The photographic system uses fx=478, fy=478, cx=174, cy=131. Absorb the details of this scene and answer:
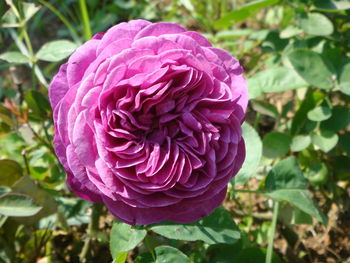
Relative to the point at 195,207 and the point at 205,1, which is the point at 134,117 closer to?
the point at 195,207

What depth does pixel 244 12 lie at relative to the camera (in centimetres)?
135

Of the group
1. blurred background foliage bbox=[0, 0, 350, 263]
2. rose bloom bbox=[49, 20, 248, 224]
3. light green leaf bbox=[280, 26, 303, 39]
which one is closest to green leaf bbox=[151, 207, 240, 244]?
blurred background foliage bbox=[0, 0, 350, 263]

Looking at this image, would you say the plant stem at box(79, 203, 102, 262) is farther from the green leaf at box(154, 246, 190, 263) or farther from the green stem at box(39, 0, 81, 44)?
the green stem at box(39, 0, 81, 44)

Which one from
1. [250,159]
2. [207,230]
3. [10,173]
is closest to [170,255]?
[207,230]

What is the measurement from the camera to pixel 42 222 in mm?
1228

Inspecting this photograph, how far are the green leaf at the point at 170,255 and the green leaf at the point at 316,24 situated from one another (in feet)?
2.28

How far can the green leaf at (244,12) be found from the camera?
1.27 metres

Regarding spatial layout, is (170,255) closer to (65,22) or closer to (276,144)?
(276,144)

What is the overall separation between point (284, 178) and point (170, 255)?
0.35 metres

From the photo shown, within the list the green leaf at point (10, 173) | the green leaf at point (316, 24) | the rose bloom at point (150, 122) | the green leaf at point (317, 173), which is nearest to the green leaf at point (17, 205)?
the green leaf at point (10, 173)

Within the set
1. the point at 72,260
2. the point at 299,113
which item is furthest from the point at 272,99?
the point at 72,260

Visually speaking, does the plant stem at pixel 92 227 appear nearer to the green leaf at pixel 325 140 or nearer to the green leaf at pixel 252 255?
the green leaf at pixel 252 255

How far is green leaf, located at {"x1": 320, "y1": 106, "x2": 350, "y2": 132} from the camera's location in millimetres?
1194

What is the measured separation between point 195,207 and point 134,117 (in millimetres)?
180
